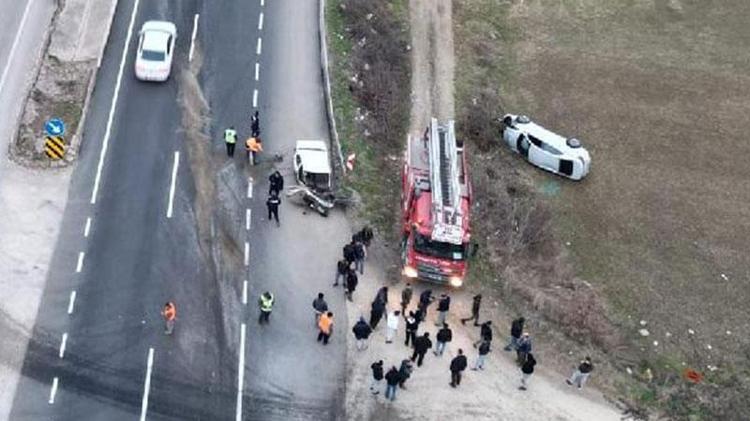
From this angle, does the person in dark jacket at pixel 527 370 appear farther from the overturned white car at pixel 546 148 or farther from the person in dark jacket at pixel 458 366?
the overturned white car at pixel 546 148

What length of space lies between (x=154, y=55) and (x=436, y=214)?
1416cm

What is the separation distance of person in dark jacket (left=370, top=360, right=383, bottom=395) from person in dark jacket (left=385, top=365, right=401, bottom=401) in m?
0.23

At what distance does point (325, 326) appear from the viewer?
103ft

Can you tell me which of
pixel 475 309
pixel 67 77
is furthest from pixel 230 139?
pixel 475 309

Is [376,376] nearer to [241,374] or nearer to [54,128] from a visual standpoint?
[241,374]

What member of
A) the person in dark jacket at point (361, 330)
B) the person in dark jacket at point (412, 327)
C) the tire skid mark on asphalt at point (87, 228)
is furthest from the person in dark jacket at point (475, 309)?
the tire skid mark on asphalt at point (87, 228)

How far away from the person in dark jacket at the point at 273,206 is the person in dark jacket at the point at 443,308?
20.9 feet

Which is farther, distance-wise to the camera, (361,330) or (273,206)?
(273,206)

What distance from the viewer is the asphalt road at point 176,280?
30.0 metres

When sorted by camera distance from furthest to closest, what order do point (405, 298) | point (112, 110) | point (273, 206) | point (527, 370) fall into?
point (112, 110)
point (273, 206)
point (405, 298)
point (527, 370)

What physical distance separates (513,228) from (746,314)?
8.13m

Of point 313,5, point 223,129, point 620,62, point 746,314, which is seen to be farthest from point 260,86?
point 746,314

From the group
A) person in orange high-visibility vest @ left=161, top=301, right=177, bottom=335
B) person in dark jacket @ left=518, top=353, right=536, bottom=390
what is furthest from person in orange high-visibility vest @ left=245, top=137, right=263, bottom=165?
person in dark jacket @ left=518, top=353, right=536, bottom=390

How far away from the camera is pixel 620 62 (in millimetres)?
→ 47812
